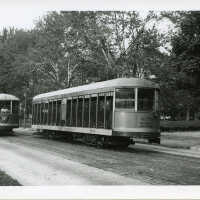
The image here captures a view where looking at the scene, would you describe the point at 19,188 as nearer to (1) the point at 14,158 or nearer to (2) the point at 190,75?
(1) the point at 14,158

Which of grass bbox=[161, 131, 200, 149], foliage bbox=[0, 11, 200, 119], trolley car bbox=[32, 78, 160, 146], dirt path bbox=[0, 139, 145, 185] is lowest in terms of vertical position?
dirt path bbox=[0, 139, 145, 185]

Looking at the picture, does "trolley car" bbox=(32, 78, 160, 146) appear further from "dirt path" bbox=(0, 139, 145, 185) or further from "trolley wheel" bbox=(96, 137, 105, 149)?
"dirt path" bbox=(0, 139, 145, 185)

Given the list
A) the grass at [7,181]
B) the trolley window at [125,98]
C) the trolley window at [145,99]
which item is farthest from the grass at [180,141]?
the grass at [7,181]

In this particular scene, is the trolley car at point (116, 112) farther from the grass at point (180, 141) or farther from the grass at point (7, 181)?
the grass at point (7, 181)

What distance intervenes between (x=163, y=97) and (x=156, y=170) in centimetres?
1901

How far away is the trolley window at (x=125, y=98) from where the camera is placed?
1970 cm

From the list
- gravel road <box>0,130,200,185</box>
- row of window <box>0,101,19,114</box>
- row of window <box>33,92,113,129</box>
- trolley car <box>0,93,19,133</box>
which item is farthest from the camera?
row of window <box>0,101,19,114</box>

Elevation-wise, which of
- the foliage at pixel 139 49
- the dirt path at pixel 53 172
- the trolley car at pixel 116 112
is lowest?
the dirt path at pixel 53 172

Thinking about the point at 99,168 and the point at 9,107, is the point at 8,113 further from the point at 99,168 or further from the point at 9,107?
the point at 99,168

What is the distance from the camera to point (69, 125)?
24812 millimetres

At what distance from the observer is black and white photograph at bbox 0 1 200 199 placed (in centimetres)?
1305

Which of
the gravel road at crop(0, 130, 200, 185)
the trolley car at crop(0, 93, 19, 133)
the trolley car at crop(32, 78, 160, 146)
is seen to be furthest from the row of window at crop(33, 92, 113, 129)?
the gravel road at crop(0, 130, 200, 185)

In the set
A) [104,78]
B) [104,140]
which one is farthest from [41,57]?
[104,140]

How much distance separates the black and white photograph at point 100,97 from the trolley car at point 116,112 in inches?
1.6
